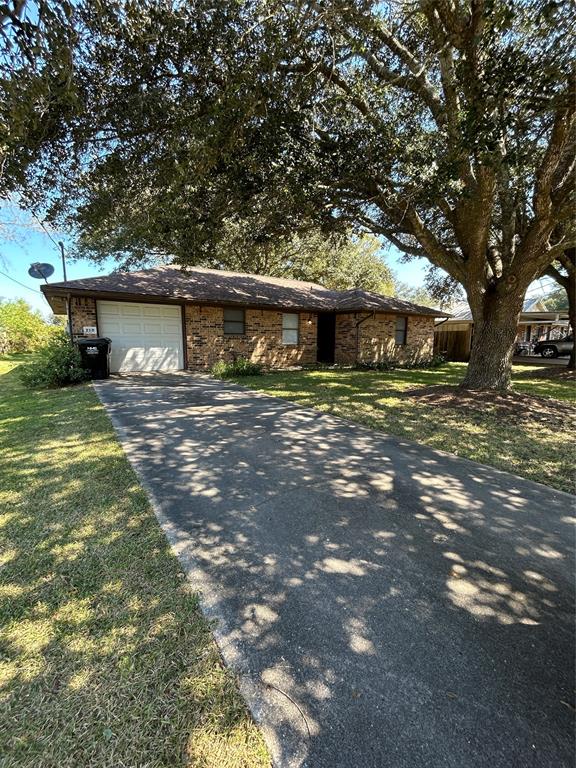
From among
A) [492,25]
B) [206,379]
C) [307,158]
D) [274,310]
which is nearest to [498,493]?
[492,25]

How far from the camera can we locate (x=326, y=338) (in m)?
16.5

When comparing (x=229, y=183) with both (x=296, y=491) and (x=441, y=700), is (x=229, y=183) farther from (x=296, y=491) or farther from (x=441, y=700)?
(x=441, y=700)

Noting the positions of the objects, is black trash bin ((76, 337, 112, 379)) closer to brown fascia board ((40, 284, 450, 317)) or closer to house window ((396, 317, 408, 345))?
brown fascia board ((40, 284, 450, 317))

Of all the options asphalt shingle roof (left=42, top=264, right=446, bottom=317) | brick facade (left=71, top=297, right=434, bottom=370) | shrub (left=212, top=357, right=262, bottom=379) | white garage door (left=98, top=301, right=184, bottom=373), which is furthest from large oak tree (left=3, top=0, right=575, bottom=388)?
brick facade (left=71, top=297, right=434, bottom=370)

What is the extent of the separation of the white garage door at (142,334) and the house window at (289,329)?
411cm

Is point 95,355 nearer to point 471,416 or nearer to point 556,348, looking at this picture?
point 471,416

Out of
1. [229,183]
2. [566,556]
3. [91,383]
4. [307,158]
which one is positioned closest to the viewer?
[566,556]

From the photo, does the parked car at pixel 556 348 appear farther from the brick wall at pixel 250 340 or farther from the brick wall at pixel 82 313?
the brick wall at pixel 82 313

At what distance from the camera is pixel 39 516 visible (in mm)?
3021

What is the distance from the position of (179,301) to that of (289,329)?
456 cm

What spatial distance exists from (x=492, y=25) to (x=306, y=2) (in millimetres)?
1970

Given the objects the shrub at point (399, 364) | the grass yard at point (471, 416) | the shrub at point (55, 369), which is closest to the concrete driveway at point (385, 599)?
the grass yard at point (471, 416)

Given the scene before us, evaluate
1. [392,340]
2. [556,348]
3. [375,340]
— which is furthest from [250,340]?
[556,348]

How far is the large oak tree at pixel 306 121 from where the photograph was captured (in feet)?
13.7
